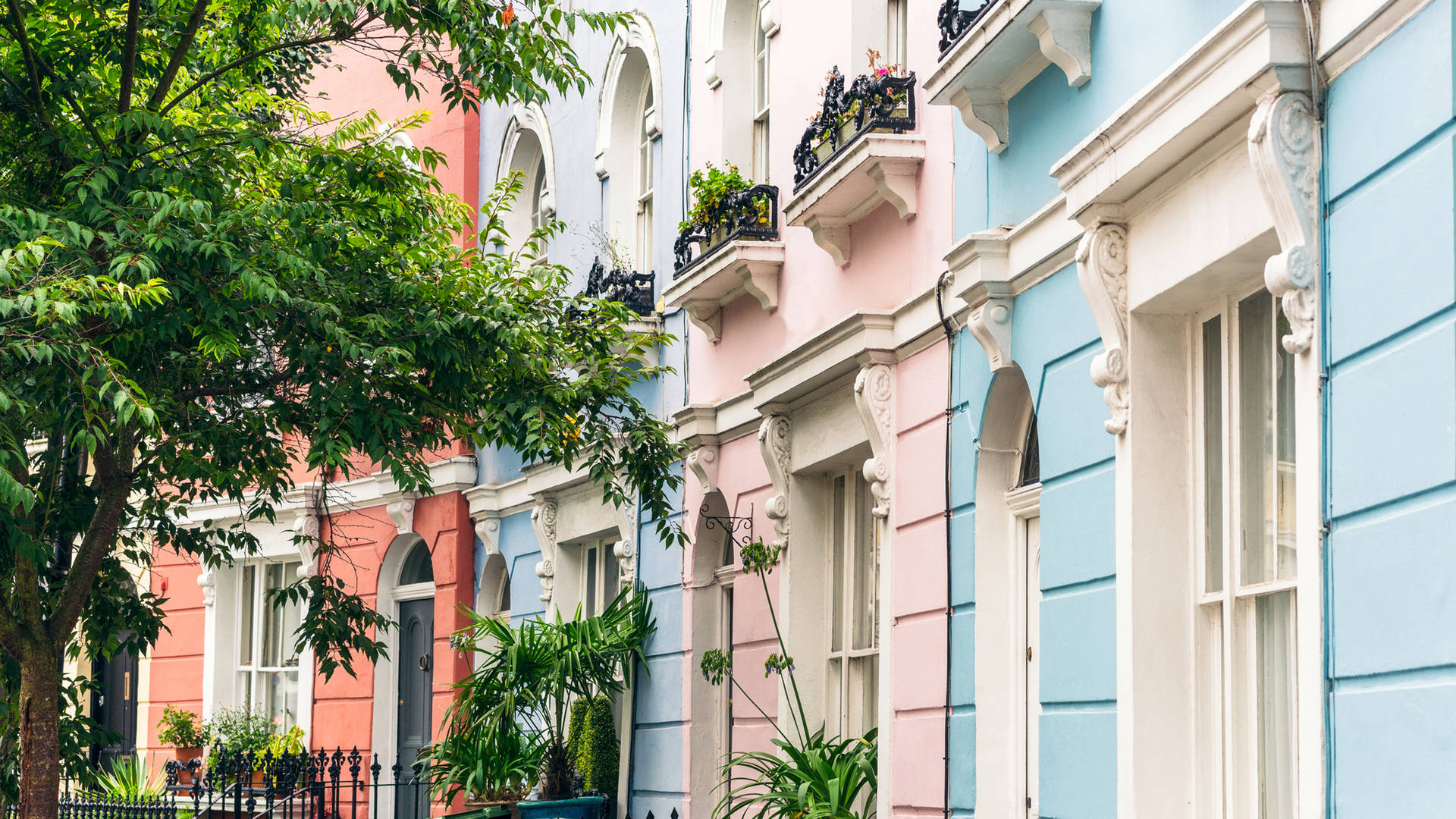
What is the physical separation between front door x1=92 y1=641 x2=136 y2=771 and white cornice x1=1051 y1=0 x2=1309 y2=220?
1710cm

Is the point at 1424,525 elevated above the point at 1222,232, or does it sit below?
below

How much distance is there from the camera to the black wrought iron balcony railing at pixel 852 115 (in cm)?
905

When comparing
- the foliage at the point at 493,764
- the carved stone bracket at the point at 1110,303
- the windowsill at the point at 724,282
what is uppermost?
the windowsill at the point at 724,282

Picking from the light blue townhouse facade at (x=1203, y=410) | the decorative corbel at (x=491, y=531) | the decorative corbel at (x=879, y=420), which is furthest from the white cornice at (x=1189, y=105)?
the decorative corbel at (x=491, y=531)

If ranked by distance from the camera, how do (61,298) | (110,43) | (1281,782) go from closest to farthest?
(1281,782) < (61,298) < (110,43)

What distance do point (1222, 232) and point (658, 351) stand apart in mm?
7772

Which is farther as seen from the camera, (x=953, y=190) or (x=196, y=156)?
(x=196, y=156)

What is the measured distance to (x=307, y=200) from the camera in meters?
9.66

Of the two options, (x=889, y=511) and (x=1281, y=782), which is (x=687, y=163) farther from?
(x=1281, y=782)

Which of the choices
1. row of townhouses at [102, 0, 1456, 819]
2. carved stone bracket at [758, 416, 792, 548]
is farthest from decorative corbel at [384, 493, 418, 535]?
carved stone bracket at [758, 416, 792, 548]

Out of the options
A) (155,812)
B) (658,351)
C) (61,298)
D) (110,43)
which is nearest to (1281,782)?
(61,298)

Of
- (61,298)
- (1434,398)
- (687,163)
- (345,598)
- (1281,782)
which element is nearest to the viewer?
(1434,398)

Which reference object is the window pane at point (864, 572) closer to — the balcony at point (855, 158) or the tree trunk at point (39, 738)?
the balcony at point (855, 158)

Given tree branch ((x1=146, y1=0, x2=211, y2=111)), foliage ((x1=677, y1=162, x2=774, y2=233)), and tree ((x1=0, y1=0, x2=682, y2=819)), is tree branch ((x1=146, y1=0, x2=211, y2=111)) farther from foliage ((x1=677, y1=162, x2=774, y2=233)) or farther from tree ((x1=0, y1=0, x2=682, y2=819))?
foliage ((x1=677, y1=162, x2=774, y2=233))
